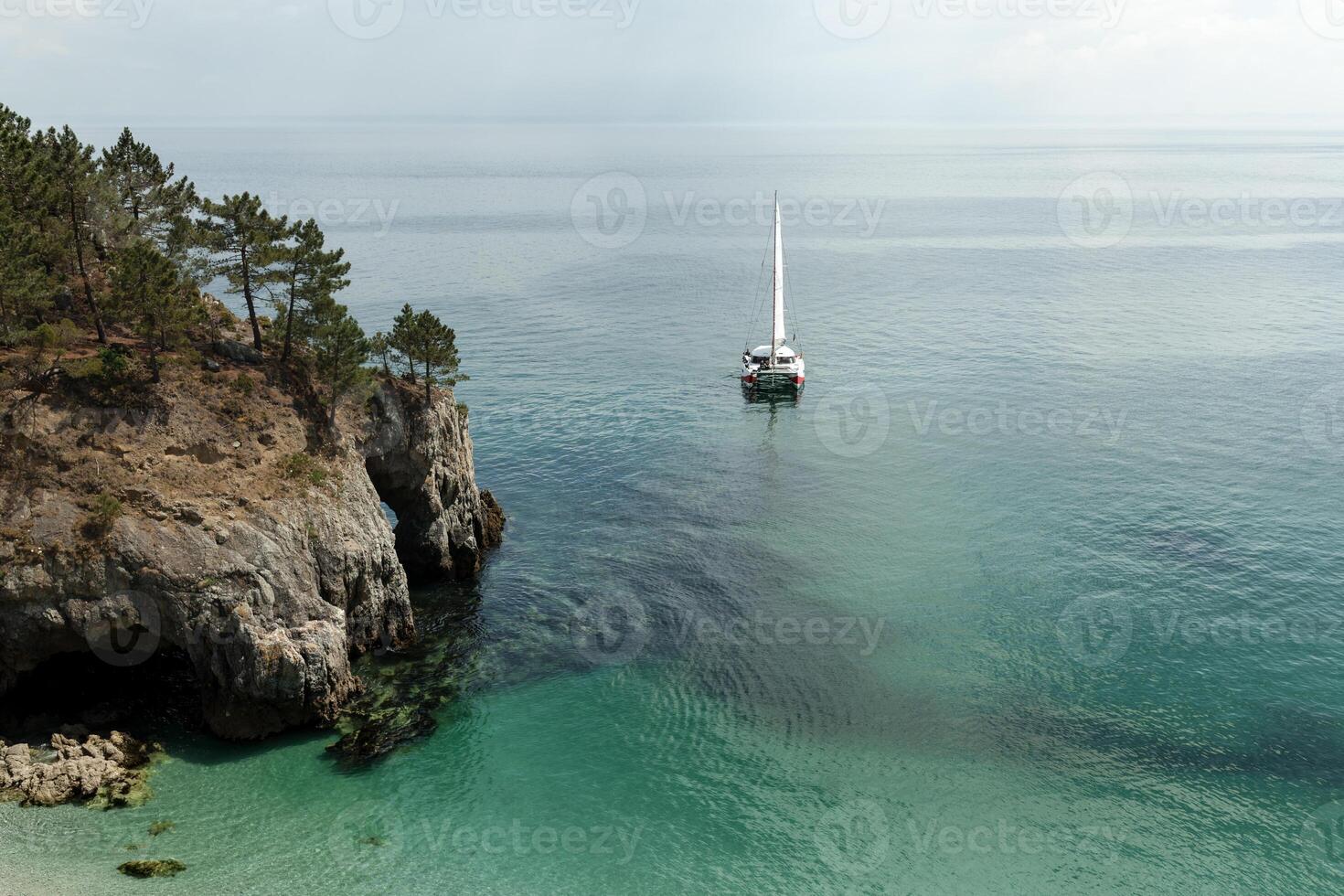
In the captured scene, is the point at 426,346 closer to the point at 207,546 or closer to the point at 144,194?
the point at 207,546

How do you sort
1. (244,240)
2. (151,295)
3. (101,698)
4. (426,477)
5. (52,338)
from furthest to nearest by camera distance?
(426,477) < (244,240) < (151,295) < (52,338) < (101,698)

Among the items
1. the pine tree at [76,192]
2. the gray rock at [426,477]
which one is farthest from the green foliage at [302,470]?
the pine tree at [76,192]

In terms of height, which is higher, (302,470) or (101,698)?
(302,470)

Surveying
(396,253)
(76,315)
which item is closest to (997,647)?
(76,315)

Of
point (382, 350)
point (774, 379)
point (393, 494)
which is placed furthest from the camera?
point (774, 379)

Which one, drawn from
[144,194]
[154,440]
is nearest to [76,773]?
[154,440]

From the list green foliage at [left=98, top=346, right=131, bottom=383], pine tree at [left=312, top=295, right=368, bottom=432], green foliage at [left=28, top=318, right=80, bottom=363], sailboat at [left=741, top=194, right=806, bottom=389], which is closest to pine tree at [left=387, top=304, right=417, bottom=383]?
pine tree at [left=312, top=295, right=368, bottom=432]

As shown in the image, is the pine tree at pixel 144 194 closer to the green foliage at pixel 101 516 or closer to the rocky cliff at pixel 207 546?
the rocky cliff at pixel 207 546
